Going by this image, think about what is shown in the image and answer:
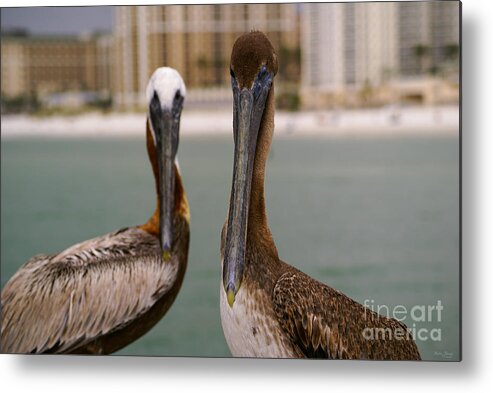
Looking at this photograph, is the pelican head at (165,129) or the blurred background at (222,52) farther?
the pelican head at (165,129)

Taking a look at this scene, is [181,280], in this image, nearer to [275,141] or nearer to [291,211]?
[291,211]

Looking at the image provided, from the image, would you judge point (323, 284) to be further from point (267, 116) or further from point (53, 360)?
point (53, 360)

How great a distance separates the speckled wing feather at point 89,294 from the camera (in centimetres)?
386

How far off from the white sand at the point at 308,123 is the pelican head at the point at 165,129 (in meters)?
0.04

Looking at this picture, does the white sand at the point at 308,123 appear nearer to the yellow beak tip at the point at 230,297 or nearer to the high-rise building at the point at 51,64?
the high-rise building at the point at 51,64

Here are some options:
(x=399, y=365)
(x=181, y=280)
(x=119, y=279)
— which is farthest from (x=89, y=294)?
(x=399, y=365)

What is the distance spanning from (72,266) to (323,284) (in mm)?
964

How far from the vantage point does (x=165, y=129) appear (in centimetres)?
388

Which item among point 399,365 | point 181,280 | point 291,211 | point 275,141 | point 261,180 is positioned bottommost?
point 399,365

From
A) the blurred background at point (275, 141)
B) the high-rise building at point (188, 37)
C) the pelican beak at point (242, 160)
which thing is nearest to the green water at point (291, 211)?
the blurred background at point (275, 141)

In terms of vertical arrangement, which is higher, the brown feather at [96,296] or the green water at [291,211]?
the green water at [291,211]

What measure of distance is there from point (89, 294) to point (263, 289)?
70cm

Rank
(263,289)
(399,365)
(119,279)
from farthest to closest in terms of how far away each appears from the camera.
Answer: (119,279) → (399,365) → (263,289)

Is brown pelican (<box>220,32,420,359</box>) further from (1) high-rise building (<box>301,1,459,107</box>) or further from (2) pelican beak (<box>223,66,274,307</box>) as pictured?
(1) high-rise building (<box>301,1,459,107</box>)
